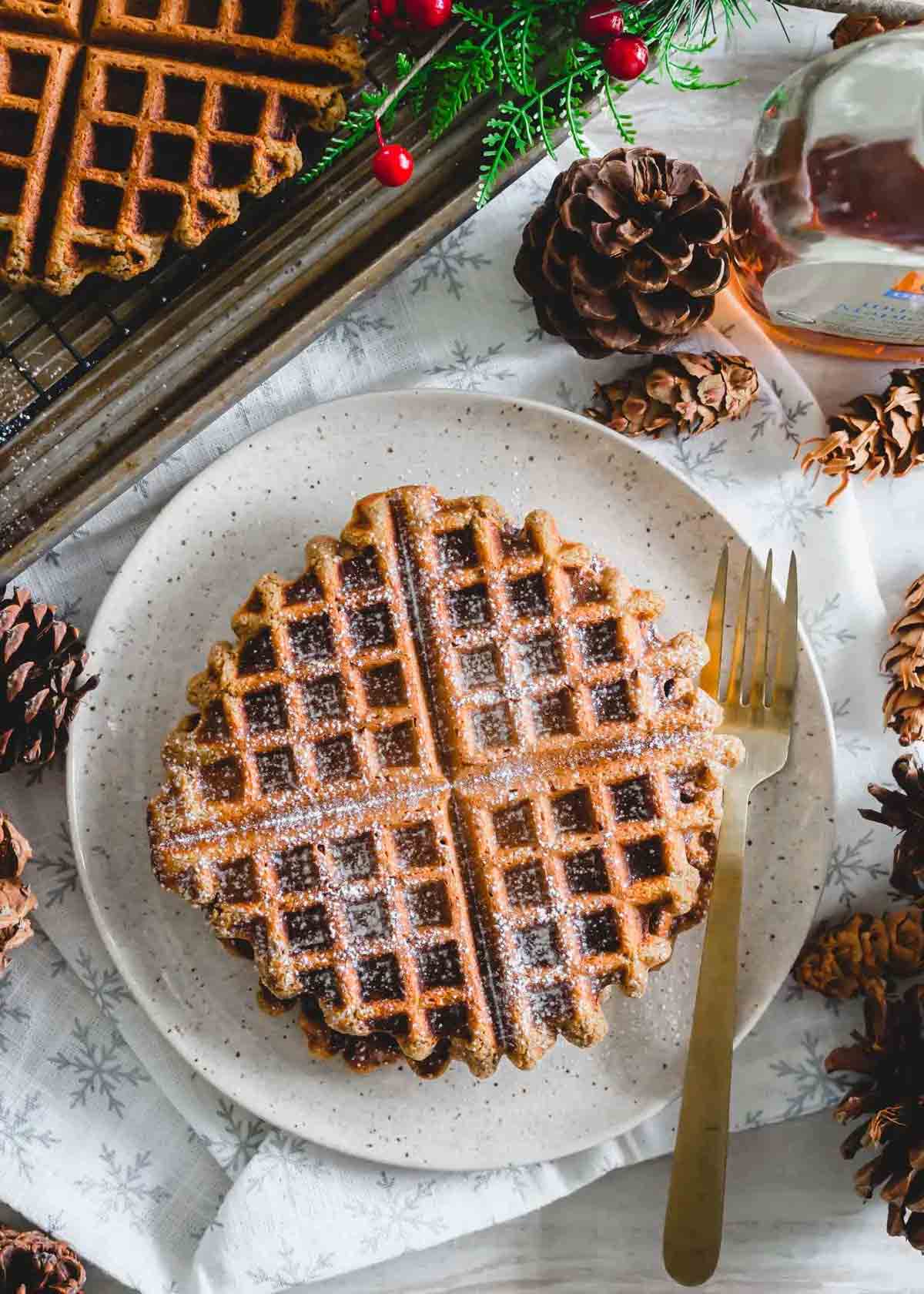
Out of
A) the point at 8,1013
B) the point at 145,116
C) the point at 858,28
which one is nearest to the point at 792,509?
the point at 858,28

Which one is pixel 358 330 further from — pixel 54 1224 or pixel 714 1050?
pixel 54 1224

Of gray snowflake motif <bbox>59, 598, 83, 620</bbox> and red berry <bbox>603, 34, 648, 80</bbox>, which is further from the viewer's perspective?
gray snowflake motif <bbox>59, 598, 83, 620</bbox>

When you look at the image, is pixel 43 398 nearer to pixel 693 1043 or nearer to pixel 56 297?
pixel 56 297

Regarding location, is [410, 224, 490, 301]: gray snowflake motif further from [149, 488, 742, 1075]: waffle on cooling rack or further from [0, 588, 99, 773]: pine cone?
[0, 588, 99, 773]: pine cone

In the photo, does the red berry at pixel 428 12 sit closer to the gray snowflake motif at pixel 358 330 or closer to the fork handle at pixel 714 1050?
the gray snowflake motif at pixel 358 330

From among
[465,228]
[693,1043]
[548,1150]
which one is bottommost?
[548,1150]

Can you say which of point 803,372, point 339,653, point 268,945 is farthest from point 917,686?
point 268,945

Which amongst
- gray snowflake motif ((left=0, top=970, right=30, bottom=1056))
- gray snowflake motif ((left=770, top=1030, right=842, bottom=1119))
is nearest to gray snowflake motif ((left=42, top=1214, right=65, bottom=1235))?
gray snowflake motif ((left=0, top=970, right=30, bottom=1056))
